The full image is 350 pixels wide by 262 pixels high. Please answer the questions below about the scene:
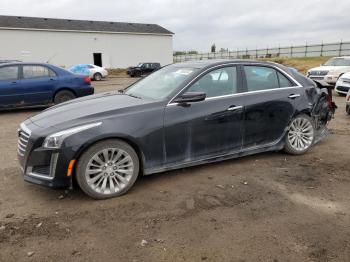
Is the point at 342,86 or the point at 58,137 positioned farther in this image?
the point at 342,86

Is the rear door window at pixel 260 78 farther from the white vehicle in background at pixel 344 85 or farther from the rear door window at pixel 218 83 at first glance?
the white vehicle in background at pixel 344 85

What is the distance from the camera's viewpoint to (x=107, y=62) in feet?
144

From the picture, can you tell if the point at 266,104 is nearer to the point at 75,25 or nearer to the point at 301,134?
the point at 301,134

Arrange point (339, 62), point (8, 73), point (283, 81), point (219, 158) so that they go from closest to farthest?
point (219, 158)
point (283, 81)
point (8, 73)
point (339, 62)

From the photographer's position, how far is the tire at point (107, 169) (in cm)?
410

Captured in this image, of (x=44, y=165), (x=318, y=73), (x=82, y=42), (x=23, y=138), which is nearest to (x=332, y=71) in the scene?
(x=318, y=73)

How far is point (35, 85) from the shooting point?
10414 mm

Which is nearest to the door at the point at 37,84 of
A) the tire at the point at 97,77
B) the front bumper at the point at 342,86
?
the front bumper at the point at 342,86

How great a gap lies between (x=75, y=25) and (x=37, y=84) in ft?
113

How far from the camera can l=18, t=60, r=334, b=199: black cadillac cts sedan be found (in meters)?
4.09

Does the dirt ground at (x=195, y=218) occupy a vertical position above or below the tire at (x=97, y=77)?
above

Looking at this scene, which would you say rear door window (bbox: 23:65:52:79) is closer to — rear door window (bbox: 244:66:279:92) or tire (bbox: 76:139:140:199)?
rear door window (bbox: 244:66:279:92)

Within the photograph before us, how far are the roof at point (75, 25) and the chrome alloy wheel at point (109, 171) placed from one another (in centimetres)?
3779

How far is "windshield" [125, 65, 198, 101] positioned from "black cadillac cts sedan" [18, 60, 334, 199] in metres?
0.02
